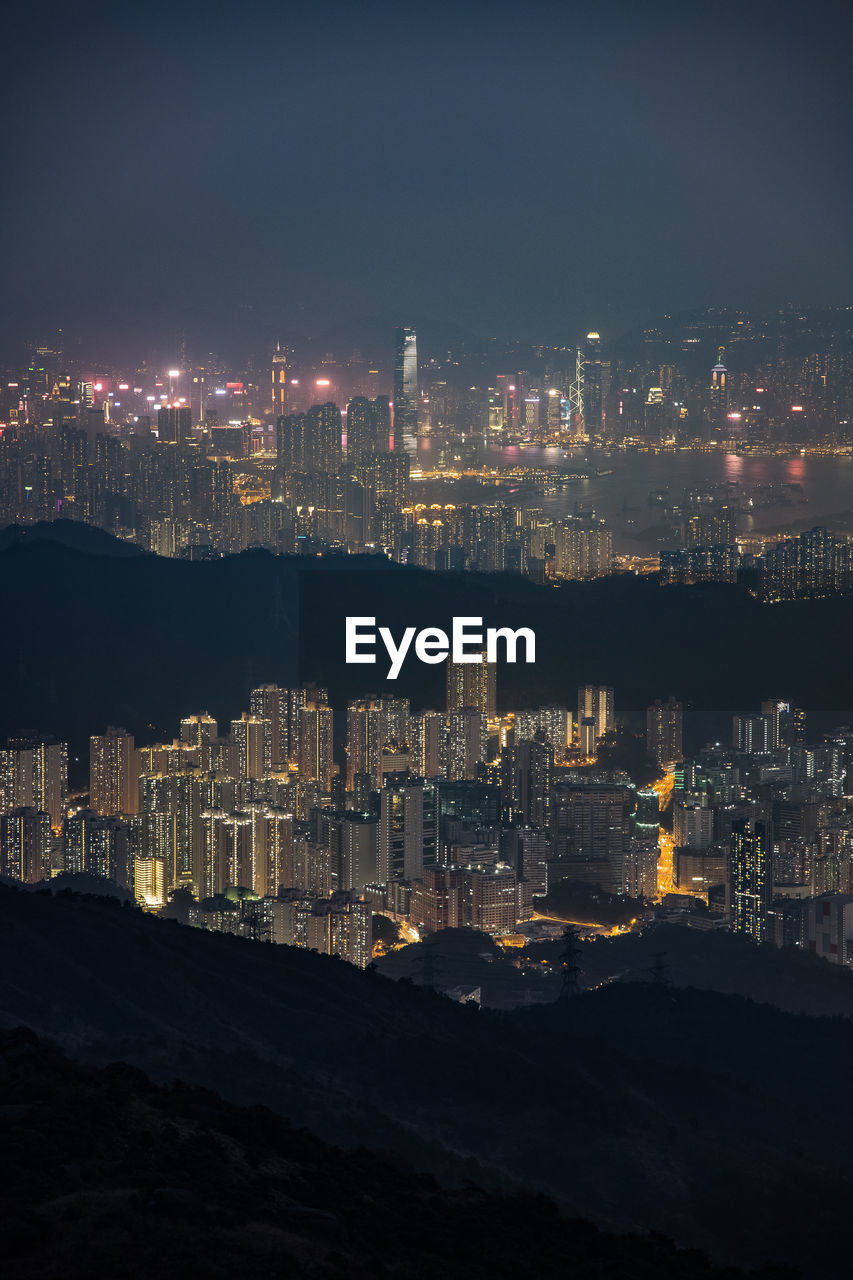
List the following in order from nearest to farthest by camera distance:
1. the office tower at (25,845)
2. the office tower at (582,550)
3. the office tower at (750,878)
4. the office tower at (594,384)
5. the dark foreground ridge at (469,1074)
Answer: the dark foreground ridge at (469,1074) → the office tower at (750,878) → the office tower at (25,845) → the office tower at (582,550) → the office tower at (594,384)

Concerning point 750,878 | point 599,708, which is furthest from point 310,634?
point 750,878

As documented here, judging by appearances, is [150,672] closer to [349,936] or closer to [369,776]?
[369,776]

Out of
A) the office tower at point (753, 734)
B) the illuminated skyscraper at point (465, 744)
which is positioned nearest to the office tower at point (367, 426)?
the illuminated skyscraper at point (465, 744)

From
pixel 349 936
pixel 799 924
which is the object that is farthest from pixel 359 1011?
pixel 799 924

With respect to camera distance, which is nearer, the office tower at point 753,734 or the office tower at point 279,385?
the office tower at point 753,734

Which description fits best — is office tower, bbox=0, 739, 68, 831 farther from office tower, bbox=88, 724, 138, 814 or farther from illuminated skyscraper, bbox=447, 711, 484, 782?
illuminated skyscraper, bbox=447, 711, 484, 782

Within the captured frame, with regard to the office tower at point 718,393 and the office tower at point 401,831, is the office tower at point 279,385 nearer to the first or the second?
the office tower at point 718,393
